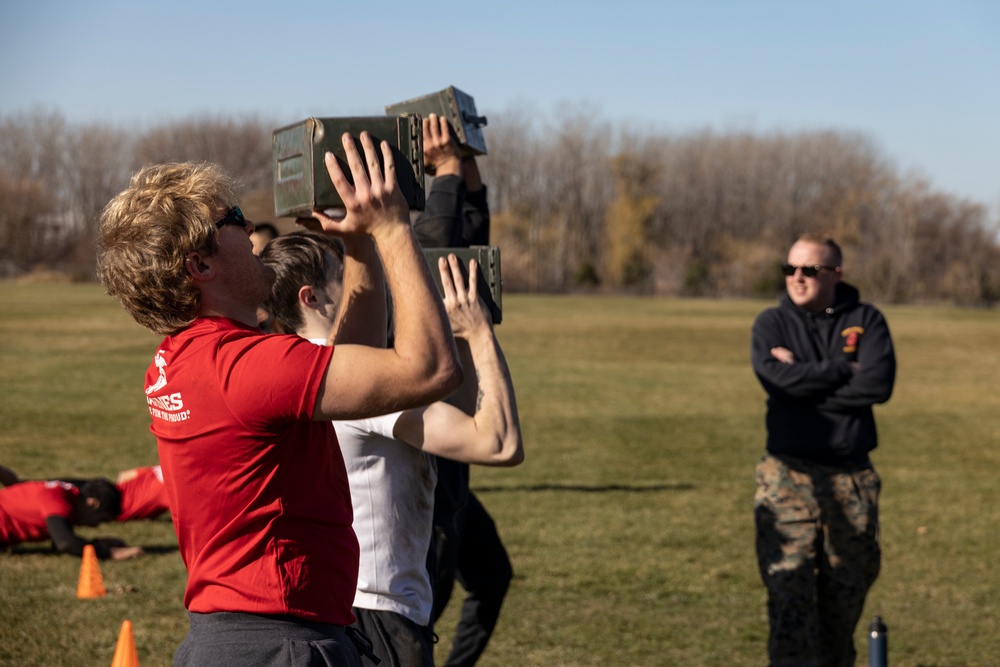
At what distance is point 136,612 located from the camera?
6.87 m

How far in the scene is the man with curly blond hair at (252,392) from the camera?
2.16m

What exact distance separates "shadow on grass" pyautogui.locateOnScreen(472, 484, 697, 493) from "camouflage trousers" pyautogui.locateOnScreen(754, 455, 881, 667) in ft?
19.4

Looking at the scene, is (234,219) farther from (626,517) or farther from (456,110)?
(626,517)

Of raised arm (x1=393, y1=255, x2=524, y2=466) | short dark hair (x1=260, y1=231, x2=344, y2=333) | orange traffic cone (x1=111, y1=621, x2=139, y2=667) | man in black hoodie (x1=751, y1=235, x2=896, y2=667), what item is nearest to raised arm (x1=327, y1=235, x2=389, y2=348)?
raised arm (x1=393, y1=255, x2=524, y2=466)

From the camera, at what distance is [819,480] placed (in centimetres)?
563

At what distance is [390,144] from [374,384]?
0.50 m

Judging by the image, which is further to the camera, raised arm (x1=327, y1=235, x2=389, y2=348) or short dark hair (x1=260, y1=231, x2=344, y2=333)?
short dark hair (x1=260, y1=231, x2=344, y2=333)

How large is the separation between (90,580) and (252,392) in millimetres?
5673

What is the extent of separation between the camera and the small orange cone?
7148mm

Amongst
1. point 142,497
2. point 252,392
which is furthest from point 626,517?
point 252,392

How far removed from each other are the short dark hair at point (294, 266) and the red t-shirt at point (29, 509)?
562cm

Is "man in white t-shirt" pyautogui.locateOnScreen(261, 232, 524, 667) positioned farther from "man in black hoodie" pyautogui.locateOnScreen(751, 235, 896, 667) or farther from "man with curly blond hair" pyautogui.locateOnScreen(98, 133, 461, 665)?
"man in black hoodie" pyautogui.locateOnScreen(751, 235, 896, 667)

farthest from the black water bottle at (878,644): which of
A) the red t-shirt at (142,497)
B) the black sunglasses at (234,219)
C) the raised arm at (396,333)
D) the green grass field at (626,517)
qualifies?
the red t-shirt at (142,497)

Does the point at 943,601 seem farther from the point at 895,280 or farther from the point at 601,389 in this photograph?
the point at 895,280
